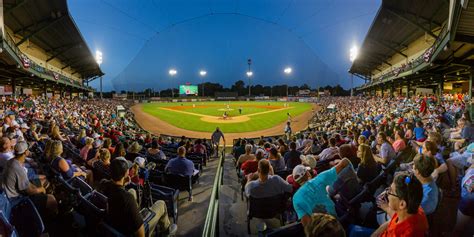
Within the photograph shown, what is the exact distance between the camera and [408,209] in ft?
8.23

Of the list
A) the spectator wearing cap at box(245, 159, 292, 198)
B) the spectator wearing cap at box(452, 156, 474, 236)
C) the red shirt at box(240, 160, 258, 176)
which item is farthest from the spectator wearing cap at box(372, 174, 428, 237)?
the red shirt at box(240, 160, 258, 176)

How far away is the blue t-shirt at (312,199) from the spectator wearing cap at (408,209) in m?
0.84

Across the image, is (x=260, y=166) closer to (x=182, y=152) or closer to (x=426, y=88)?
(x=182, y=152)

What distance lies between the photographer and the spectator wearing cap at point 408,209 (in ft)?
8.04

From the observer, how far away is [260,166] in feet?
14.4

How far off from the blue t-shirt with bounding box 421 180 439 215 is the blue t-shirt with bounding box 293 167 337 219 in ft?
3.93

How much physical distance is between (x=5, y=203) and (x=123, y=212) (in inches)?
67.7

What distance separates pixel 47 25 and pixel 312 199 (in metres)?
33.9

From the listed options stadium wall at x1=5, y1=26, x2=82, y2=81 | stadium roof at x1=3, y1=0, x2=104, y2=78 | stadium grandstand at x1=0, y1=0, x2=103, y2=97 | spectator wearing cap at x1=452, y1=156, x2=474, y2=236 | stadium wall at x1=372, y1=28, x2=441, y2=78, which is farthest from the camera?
stadium wall at x1=5, y1=26, x2=82, y2=81

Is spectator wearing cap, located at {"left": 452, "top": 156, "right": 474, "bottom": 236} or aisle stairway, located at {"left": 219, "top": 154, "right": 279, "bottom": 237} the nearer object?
spectator wearing cap, located at {"left": 452, "top": 156, "right": 474, "bottom": 236}

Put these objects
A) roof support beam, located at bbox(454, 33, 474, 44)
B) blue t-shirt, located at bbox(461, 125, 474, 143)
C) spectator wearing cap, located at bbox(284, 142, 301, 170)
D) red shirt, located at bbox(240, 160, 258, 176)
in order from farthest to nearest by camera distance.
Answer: roof support beam, located at bbox(454, 33, 474, 44)
blue t-shirt, located at bbox(461, 125, 474, 143)
spectator wearing cap, located at bbox(284, 142, 301, 170)
red shirt, located at bbox(240, 160, 258, 176)

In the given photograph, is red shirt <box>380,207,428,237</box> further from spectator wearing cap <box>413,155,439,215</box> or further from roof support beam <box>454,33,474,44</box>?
roof support beam <box>454,33,474,44</box>

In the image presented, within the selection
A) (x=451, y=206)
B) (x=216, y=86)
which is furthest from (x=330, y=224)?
(x=216, y=86)

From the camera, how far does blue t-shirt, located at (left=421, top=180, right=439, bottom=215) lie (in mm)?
3289
